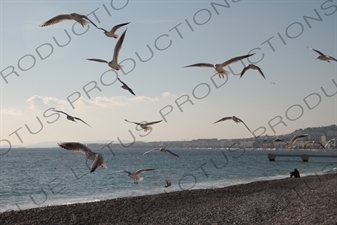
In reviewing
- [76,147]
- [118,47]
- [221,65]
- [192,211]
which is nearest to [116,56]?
[118,47]

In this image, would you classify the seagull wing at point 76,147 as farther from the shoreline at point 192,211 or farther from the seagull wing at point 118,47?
the shoreline at point 192,211

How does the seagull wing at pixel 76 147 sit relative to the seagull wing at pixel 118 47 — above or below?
below

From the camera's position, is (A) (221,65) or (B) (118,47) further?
(A) (221,65)

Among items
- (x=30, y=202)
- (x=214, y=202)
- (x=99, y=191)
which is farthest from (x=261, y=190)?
(x=30, y=202)

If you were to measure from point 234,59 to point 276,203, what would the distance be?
39.2ft

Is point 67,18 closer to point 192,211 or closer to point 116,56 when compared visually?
point 116,56

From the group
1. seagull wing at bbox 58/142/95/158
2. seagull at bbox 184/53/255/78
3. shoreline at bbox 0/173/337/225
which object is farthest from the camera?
shoreline at bbox 0/173/337/225

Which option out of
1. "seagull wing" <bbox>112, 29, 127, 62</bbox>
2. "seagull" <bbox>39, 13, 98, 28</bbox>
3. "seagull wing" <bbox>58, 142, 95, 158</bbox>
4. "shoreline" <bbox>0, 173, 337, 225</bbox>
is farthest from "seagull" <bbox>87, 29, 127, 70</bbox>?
"shoreline" <bbox>0, 173, 337, 225</bbox>

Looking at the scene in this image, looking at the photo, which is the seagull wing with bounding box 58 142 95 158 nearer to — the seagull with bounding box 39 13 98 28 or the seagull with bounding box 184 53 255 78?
the seagull with bounding box 39 13 98 28

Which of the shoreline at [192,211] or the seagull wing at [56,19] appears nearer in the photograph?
the seagull wing at [56,19]

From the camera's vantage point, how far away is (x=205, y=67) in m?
7.74

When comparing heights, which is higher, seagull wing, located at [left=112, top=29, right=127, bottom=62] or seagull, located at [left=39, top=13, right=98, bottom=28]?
seagull, located at [left=39, top=13, right=98, bottom=28]

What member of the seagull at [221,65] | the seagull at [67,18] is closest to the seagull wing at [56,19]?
the seagull at [67,18]

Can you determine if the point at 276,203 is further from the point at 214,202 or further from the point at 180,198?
the point at 180,198
